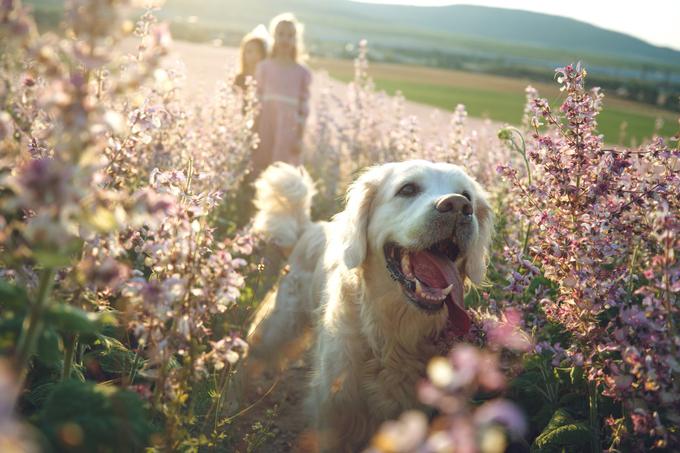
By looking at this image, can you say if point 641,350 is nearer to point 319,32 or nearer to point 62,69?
point 62,69

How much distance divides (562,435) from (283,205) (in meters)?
2.92

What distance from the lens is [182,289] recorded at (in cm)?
190

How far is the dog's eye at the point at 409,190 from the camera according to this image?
3289 mm

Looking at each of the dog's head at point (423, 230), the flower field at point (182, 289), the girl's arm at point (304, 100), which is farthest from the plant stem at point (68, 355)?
the girl's arm at point (304, 100)

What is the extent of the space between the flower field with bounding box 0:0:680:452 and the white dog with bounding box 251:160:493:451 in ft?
0.80

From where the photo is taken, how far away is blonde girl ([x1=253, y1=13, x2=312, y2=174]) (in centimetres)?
768

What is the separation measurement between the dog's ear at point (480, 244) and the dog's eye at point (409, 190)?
40cm

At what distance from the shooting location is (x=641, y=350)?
75.7 inches

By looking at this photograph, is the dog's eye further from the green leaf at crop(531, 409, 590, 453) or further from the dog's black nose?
the green leaf at crop(531, 409, 590, 453)

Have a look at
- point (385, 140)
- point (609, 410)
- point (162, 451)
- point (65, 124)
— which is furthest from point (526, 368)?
point (385, 140)

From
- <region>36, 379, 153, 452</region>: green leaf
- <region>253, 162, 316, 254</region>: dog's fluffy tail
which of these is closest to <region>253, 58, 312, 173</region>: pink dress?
<region>253, 162, 316, 254</region>: dog's fluffy tail

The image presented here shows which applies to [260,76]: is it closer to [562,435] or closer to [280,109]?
[280,109]

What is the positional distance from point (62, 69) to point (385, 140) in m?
6.86

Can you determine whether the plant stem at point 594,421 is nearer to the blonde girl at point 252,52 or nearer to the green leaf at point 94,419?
the green leaf at point 94,419
